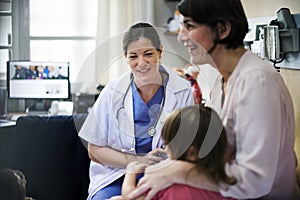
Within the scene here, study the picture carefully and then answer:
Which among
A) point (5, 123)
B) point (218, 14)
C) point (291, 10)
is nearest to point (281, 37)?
point (291, 10)

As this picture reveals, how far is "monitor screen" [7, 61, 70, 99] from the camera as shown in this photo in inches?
116

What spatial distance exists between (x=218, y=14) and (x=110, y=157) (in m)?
0.54

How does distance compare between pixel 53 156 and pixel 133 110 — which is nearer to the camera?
pixel 133 110

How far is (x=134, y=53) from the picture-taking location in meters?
1.08

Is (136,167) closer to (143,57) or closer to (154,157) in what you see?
(154,157)

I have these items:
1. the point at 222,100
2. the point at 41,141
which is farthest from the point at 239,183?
the point at 41,141

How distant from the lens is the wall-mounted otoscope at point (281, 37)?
1080mm

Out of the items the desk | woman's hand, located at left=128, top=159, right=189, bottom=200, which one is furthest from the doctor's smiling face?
the desk

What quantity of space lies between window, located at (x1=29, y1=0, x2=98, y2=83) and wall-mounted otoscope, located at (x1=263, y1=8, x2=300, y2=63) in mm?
2081

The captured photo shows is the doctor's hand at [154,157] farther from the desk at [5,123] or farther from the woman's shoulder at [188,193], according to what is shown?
the desk at [5,123]

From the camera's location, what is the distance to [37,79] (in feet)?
9.75

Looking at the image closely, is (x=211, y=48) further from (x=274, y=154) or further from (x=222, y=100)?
(x=274, y=154)

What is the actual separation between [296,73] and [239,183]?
405 millimetres

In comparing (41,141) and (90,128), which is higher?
(90,128)
